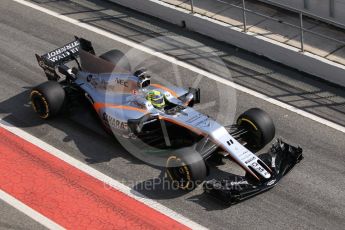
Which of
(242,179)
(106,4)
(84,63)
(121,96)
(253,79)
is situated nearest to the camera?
(242,179)

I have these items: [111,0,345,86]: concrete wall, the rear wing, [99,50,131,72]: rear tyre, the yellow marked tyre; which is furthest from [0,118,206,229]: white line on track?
[111,0,345,86]: concrete wall

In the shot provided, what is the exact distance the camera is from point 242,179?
14227mm

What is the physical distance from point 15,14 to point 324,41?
10.2 metres

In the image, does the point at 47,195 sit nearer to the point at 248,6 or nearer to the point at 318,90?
the point at 318,90

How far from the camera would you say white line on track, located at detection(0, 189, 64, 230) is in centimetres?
Result: 1394

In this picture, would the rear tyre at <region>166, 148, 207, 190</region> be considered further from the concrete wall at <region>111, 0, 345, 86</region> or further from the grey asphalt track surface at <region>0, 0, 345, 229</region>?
the concrete wall at <region>111, 0, 345, 86</region>

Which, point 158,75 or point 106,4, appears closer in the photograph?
point 158,75

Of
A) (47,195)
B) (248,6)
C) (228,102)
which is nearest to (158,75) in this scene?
(228,102)

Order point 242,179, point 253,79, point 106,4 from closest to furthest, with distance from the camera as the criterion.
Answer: point 242,179 < point 253,79 < point 106,4

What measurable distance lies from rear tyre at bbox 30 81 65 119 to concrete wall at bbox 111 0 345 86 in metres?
5.89

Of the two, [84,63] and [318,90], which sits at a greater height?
[84,63]

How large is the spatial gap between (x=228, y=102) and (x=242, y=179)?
12.3 ft

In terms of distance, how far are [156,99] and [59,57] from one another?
11.8ft

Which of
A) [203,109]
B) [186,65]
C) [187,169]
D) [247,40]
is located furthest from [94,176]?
[247,40]
